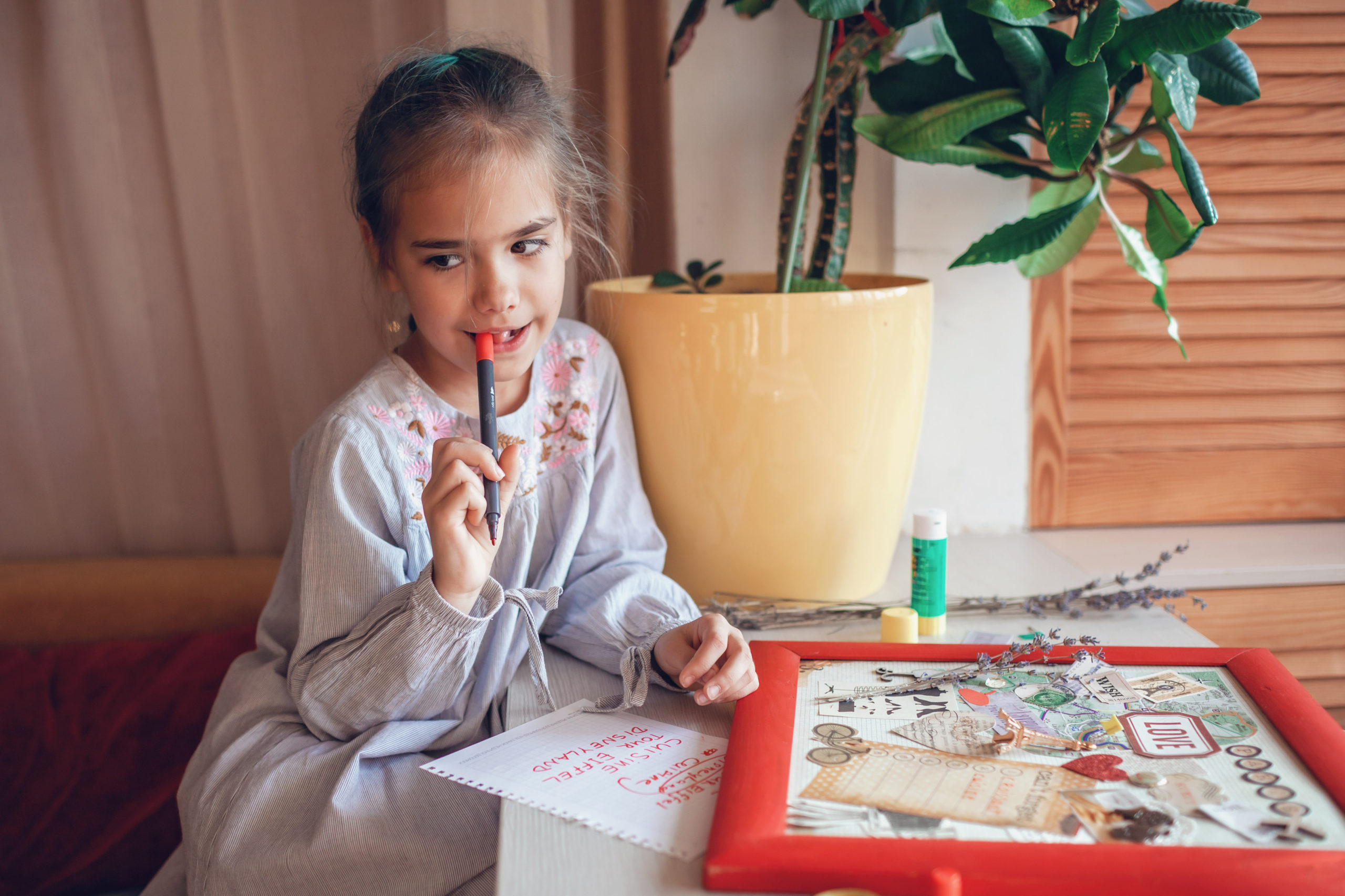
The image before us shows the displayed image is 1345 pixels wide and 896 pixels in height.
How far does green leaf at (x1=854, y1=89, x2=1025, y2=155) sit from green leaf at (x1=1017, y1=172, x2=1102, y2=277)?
17 cm

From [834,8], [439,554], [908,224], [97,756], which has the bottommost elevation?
[97,756]

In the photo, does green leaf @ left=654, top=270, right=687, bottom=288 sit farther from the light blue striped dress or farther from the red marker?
the red marker

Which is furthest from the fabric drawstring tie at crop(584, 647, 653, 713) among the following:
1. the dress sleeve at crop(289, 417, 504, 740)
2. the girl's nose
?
the girl's nose

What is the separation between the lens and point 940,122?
94 cm

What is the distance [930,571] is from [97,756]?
1.05 meters

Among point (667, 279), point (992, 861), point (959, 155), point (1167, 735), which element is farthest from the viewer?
point (667, 279)

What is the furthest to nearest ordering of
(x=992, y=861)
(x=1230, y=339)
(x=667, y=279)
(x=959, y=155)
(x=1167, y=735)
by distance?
(x=1230, y=339) → (x=667, y=279) → (x=959, y=155) → (x=1167, y=735) → (x=992, y=861)

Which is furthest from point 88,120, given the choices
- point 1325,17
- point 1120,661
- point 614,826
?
point 1325,17

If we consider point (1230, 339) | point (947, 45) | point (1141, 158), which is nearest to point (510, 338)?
point (947, 45)

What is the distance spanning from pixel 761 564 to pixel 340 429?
46 cm

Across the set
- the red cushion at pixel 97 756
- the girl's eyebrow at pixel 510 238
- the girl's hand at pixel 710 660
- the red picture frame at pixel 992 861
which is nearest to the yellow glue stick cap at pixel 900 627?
the girl's hand at pixel 710 660

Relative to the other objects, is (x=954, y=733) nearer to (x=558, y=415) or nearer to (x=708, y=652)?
(x=708, y=652)

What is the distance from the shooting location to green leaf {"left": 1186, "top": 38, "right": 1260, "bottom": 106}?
2.91 ft

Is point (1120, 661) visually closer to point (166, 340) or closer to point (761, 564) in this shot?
point (761, 564)
